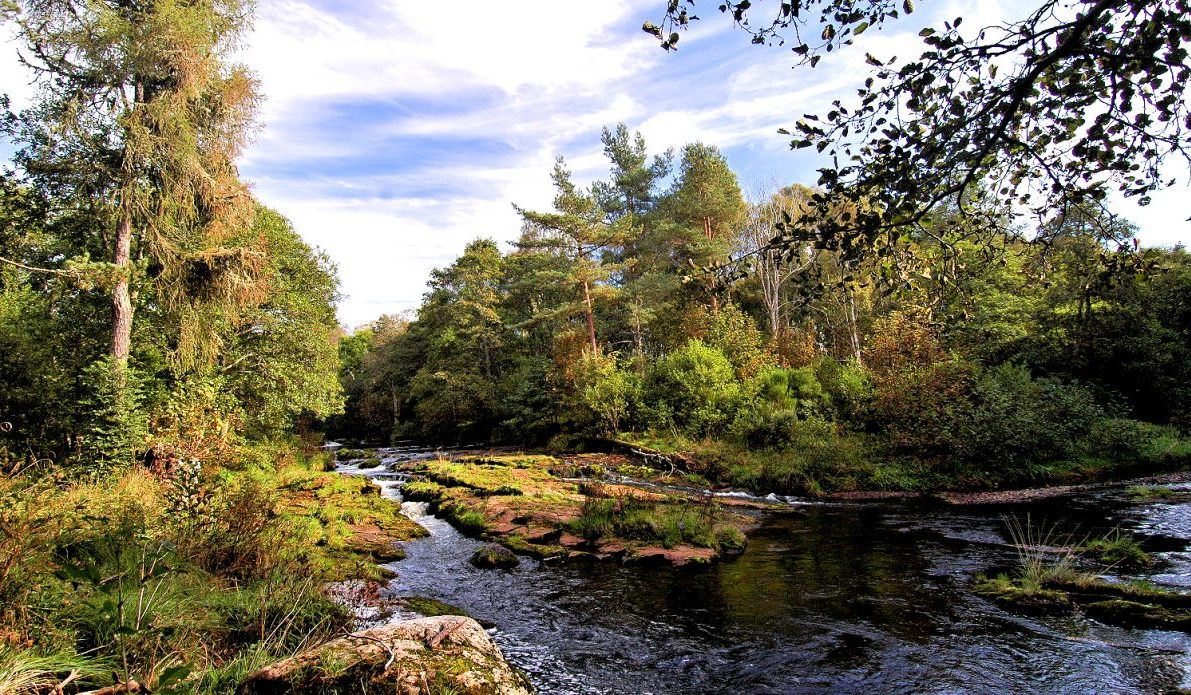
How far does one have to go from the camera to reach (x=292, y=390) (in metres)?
17.7

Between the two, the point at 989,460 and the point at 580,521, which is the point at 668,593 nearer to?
the point at 580,521

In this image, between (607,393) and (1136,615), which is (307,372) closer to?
(607,393)

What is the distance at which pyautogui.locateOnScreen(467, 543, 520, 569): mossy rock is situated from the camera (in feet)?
28.8

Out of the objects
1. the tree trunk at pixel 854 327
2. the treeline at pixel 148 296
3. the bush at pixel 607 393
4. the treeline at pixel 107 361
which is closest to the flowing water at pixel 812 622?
the treeline at pixel 148 296

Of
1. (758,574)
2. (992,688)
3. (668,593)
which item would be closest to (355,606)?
(668,593)

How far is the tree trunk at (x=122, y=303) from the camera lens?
1182 cm

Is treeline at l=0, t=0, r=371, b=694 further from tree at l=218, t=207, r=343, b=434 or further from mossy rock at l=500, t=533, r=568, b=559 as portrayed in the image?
mossy rock at l=500, t=533, r=568, b=559

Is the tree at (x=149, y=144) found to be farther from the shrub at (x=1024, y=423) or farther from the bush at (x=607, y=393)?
the shrub at (x=1024, y=423)

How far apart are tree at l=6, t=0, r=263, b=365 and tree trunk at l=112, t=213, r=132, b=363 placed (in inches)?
0.9

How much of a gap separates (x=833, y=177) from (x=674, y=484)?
15.6m

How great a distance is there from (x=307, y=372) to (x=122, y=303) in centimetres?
677

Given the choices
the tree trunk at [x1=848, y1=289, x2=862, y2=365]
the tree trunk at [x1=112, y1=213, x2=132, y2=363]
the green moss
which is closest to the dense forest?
the tree trunk at [x1=112, y1=213, x2=132, y2=363]

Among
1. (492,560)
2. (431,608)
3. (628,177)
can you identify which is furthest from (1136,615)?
(628,177)

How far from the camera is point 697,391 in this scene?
23.7 meters
